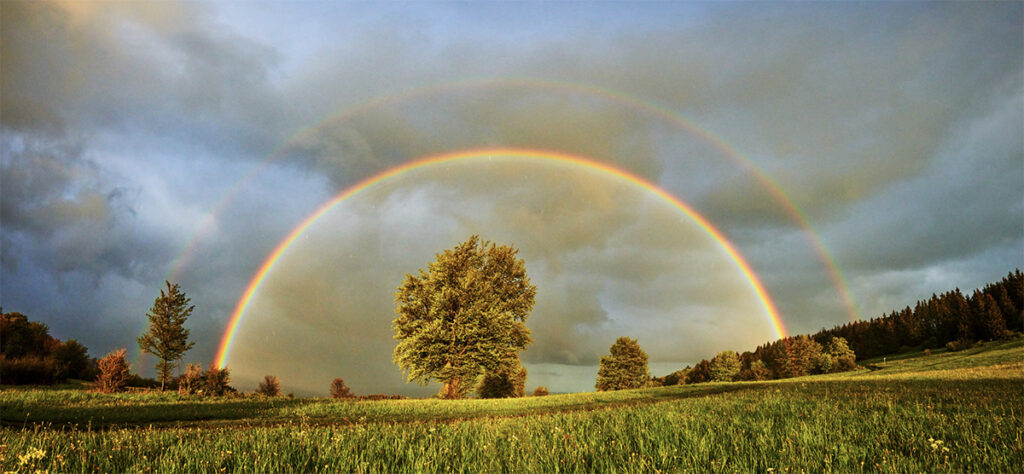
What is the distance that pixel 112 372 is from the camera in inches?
1138

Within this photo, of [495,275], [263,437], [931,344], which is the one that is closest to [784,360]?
[931,344]

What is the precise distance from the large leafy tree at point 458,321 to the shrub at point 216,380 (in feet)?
39.1

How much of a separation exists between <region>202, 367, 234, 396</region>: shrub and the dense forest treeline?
10101 centimetres

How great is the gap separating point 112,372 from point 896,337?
Answer: 602ft

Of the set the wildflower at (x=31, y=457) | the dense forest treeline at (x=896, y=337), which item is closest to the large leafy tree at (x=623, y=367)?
the dense forest treeline at (x=896, y=337)

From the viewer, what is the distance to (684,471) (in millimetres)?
4996

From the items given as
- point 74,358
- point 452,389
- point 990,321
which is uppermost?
point 74,358

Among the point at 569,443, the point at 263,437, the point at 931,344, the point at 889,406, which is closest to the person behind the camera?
the point at 569,443

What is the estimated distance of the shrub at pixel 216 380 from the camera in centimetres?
3394

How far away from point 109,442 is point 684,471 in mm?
7950

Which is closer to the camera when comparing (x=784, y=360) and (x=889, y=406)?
(x=889, y=406)

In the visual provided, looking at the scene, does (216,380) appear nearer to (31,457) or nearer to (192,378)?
(192,378)

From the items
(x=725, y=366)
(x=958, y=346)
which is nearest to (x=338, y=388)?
(x=725, y=366)

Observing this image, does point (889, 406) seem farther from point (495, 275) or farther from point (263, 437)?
point (495, 275)
